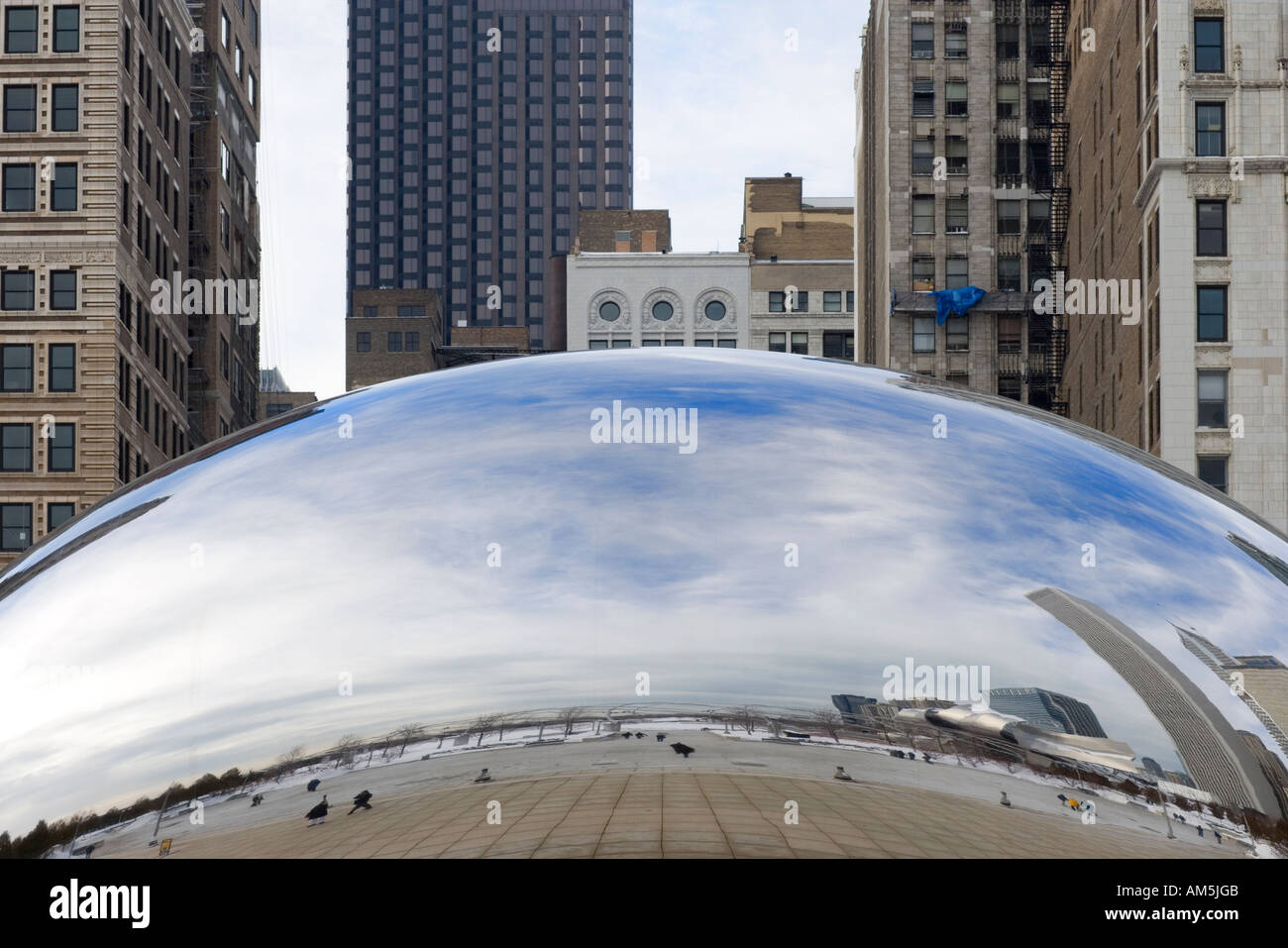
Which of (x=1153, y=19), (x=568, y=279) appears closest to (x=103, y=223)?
(x=1153, y=19)

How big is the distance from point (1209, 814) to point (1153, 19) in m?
64.1

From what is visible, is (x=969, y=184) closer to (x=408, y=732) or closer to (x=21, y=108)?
(x=21, y=108)

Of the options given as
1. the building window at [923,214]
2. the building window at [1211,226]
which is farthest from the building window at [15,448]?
the building window at [923,214]

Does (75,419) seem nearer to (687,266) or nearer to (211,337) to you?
(211,337)

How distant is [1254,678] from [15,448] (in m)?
72.1

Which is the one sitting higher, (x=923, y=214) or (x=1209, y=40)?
(x=923, y=214)

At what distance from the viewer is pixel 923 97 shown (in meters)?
104

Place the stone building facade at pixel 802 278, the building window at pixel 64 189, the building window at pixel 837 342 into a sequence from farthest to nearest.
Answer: the stone building facade at pixel 802 278 → the building window at pixel 837 342 → the building window at pixel 64 189

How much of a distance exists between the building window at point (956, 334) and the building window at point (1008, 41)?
52.0 ft

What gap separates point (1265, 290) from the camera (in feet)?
204

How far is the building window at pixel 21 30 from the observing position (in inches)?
2879

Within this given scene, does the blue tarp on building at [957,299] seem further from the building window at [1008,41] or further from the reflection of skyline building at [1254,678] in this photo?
the reflection of skyline building at [1254,678]

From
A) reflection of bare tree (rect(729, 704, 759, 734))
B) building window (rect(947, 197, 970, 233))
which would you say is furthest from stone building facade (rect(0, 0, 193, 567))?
reflection of bare tree (rect(729, 704, 759, 734))

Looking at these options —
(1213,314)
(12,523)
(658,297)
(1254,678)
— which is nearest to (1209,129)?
(1213,314)
